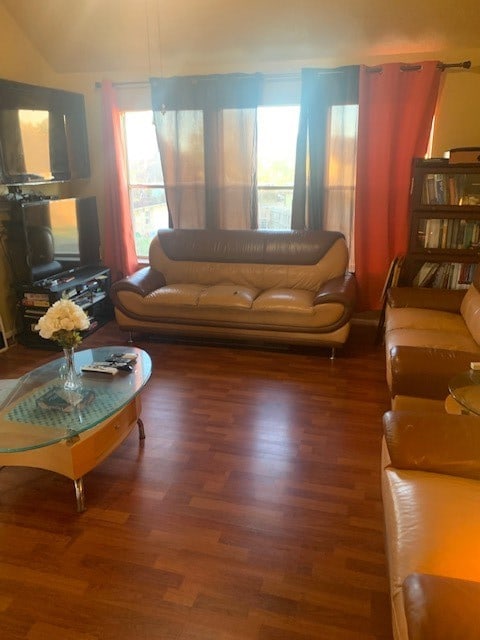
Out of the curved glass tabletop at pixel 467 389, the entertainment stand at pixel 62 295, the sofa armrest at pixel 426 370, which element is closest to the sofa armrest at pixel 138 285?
the entertainment stand at pixel 62 295

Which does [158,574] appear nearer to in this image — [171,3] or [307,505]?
[307,505]

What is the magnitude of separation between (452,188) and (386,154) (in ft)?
2.05

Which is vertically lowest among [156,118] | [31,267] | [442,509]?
[442,509]

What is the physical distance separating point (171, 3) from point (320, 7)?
1143 millimetres

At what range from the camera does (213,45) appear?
410 centimetres

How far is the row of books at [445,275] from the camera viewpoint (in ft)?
12.8

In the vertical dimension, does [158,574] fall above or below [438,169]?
below

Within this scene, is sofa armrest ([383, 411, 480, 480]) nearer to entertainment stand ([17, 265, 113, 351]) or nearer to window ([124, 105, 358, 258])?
window ([124, 105, 358, 258])

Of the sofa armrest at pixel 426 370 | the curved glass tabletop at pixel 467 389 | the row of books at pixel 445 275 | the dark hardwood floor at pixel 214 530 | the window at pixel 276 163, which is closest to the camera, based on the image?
the dark hardwood floor at pixel 214 530

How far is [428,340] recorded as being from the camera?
2961 millimetres

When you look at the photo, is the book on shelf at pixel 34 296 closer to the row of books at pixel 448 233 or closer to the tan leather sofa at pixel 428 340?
the tan leather sofa at pixel 428 340

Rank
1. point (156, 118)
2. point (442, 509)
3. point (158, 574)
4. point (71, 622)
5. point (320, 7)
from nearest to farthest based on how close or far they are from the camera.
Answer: point (442, 509)
point (71, 622)
point (158, 574)
point (320, 7)
point (156, 118)

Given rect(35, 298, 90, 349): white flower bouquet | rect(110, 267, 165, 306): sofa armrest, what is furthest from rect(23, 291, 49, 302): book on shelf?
rect(35, 298, 90, 349): white flower bouquet

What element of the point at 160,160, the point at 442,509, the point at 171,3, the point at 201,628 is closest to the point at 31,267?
the point at 160,160
